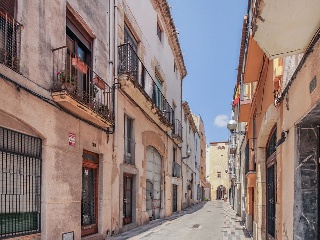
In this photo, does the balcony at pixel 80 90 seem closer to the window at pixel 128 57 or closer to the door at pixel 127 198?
the window at pixel 128 57

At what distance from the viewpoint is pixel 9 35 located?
5754 millimetres

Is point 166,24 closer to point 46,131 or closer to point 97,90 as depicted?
point 97,90

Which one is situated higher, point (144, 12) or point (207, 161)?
point (144, 12)

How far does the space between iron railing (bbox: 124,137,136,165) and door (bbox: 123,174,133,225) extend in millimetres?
524

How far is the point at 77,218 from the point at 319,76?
6.25m

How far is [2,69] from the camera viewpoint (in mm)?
5352

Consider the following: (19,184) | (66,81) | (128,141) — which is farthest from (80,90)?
(128,141)

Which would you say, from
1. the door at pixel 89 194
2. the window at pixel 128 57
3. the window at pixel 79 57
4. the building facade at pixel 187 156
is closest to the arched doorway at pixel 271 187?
the window at pixel 79 57

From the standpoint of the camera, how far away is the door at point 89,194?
28.3 ft

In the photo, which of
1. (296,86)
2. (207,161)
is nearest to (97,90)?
(296,86)

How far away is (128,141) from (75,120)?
4449 mm

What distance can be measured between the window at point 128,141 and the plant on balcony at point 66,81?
14.9 feet

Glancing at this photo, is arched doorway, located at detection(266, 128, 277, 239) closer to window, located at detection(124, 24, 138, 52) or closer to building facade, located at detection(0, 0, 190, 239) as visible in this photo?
building facade, located at detection(0, 0, 190, 239)

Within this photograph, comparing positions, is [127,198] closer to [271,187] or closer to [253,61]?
[271,187]
